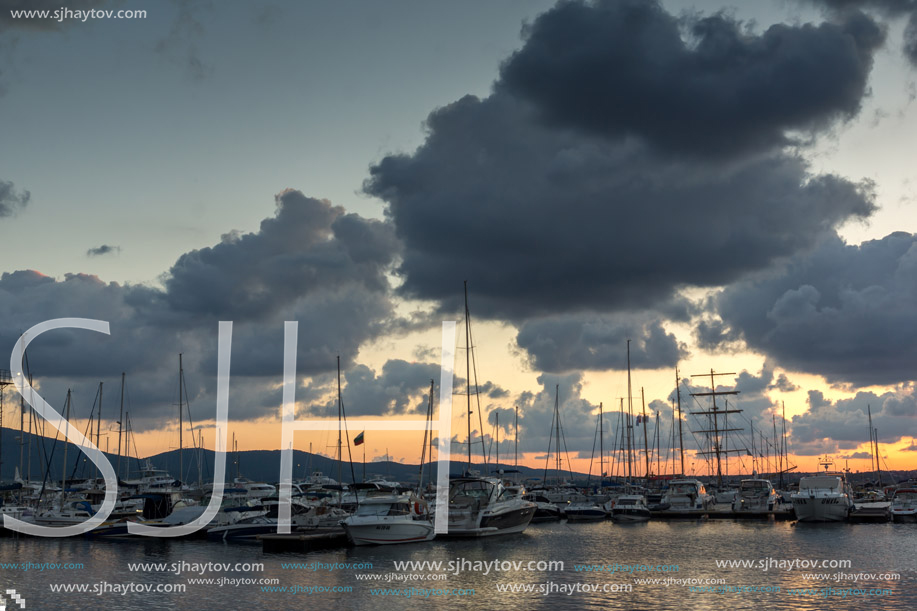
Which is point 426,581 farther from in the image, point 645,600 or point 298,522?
point 298,522

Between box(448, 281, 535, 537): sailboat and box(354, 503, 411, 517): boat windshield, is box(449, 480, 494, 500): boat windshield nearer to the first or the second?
box(448, 281, 535, 537): sailboat

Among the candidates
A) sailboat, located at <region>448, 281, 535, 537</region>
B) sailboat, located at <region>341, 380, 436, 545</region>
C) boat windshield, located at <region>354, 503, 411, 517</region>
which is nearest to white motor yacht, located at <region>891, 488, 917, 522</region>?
sailboat, located at <region>448, 281, 535, 537</region>

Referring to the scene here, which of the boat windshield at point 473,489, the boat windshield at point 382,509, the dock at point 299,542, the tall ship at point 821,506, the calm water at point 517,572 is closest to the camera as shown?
the calm water at point 517,572

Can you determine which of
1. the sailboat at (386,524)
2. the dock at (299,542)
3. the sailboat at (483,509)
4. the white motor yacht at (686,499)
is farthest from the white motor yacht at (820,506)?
the dock at (299,542)

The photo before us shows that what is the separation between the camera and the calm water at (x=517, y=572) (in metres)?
39.4

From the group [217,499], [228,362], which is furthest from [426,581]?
[217,499]

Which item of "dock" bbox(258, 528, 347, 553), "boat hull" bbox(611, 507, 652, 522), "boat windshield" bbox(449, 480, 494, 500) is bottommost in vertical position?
"boat hull" bbox(611, 507, 652, 522)

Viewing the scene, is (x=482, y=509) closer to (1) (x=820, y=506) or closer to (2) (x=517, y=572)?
(2) (x=517, y=572)

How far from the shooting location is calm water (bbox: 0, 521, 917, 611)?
3938 centimetres

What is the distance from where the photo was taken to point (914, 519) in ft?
293

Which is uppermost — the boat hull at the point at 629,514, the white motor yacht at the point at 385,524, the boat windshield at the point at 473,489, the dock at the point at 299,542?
the boat windshield at the point at 473,489

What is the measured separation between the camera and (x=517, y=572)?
4941 cm

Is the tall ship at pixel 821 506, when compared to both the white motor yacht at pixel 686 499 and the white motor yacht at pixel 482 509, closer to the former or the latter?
the white motor yacht at pixel 686 499

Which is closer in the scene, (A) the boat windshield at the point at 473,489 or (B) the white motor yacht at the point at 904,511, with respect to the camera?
(A) the boat windshield at the point at 473,489
